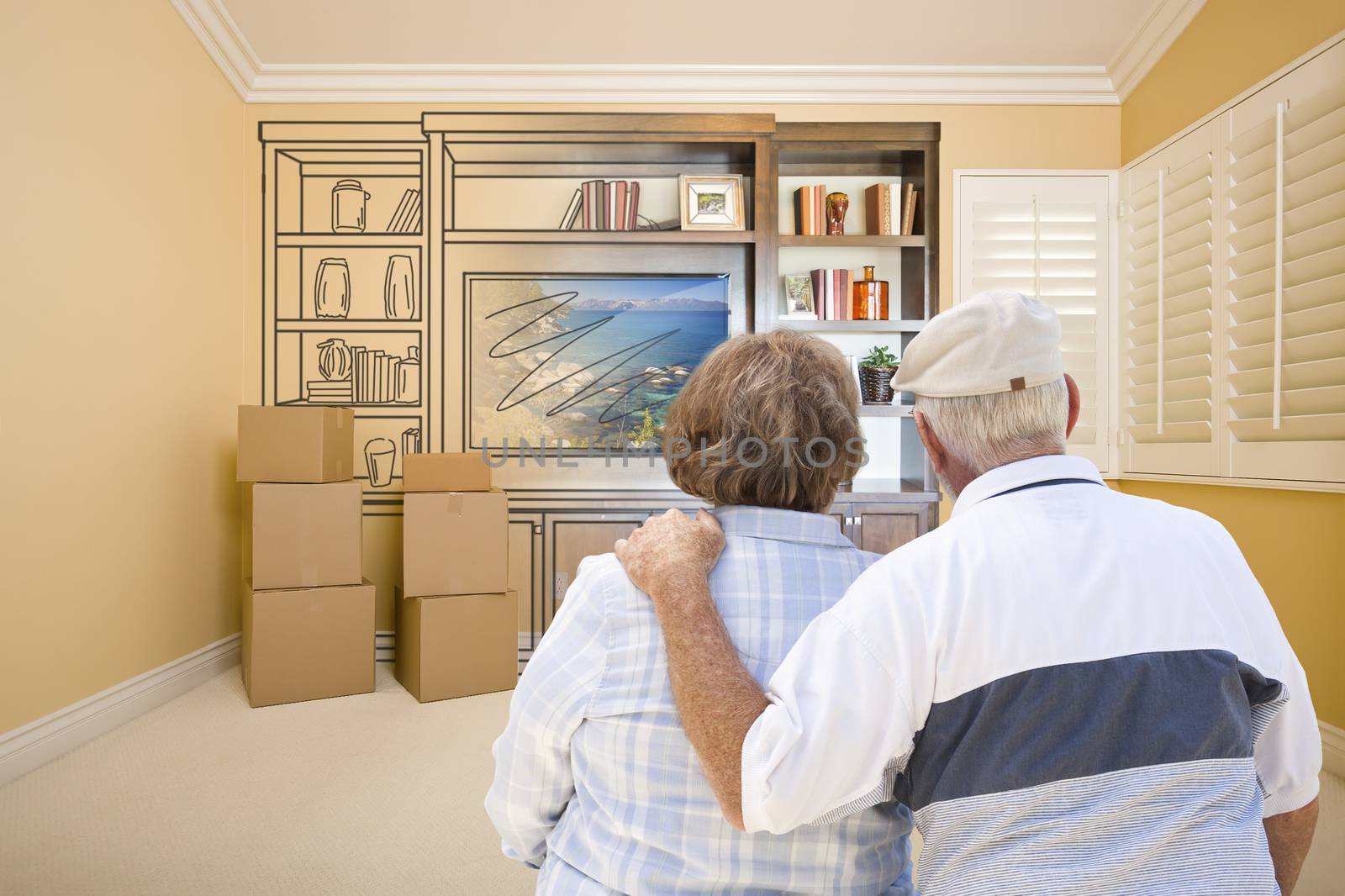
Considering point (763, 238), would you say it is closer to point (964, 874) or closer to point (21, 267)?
point (21, 267)

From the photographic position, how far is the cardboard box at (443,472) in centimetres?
340

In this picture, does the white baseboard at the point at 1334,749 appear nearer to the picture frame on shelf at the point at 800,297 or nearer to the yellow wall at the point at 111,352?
the picture frame on shelf at the point at 800,297

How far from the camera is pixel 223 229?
3.76m

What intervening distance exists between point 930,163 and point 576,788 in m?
3.84

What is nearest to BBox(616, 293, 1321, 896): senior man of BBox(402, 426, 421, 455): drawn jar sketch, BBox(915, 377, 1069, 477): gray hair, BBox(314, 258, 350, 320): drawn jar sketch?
BBox(915, 377, 1069, 477): gray hair

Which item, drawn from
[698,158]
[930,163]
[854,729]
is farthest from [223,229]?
[854,729]

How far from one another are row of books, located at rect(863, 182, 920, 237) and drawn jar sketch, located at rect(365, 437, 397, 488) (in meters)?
2.63

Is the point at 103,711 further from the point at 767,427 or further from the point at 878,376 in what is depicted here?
the point at 878,376

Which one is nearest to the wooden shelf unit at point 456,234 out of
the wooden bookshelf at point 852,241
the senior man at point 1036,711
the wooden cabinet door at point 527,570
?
the wooden bookshelf at point 852,241

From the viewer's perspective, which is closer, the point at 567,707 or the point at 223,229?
the point at 567,707

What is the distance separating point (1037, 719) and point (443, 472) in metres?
3.00

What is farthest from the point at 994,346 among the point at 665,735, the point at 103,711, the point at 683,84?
the point at 683,84

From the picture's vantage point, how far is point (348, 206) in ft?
13.2

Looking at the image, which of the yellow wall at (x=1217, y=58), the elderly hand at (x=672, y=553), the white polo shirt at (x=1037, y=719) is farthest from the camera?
the yellow wall at (x=1217, y=58)
